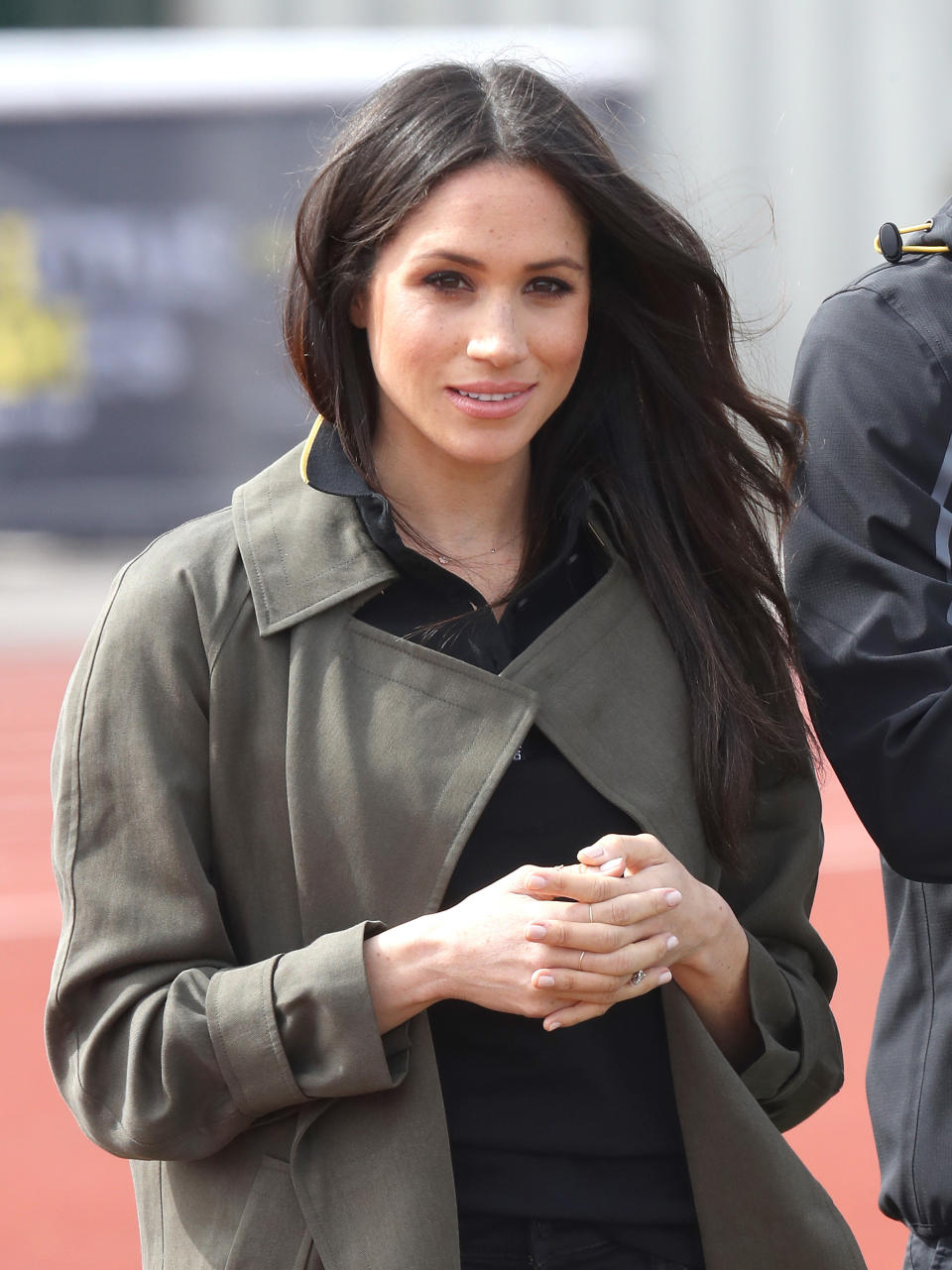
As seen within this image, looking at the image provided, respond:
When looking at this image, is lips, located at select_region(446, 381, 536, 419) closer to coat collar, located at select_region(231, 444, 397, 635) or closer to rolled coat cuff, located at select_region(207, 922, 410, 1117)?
coat collar, located at select_region(231, 444, 397, 635)

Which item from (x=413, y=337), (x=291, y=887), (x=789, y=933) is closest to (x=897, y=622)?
(x=789, y=933)

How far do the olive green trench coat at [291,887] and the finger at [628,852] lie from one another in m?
0.14

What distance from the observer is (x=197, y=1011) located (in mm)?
1841

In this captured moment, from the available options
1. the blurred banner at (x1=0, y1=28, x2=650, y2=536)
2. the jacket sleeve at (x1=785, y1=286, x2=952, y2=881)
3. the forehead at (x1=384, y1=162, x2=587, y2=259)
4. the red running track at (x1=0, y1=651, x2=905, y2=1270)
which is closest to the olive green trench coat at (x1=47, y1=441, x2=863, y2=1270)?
Result: the jacket sleeve at (x1=785, y1=286, x2=952, y2=881)

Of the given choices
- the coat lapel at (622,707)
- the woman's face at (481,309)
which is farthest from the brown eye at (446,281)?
the coat lapel at (622,707)

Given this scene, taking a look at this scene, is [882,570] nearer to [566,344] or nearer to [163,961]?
[566,344]

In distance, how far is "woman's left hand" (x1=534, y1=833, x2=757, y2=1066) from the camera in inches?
71.3

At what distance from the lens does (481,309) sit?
2.02 m

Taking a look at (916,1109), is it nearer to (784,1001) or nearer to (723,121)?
(784,1001)

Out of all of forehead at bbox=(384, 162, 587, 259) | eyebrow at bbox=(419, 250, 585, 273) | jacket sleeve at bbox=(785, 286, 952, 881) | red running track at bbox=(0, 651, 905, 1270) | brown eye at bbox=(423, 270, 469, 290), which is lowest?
red running track at bbox=(0, 651, 905, 1270)

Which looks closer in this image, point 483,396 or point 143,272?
point 483,396

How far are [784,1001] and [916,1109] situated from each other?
0.64 feet

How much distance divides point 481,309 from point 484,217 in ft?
0.34

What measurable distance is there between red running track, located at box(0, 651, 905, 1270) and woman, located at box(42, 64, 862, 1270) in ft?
7.80
